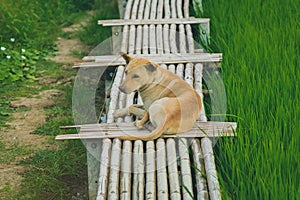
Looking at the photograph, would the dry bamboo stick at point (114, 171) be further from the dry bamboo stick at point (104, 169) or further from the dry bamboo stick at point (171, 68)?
the dry bamboo stick at point (171, 68)

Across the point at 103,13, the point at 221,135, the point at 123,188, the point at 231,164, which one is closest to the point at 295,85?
the point at 221,135

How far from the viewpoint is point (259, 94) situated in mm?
3467

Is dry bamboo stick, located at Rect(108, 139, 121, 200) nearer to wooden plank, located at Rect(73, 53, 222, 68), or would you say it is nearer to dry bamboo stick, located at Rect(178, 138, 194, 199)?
dry bamboo stick, located at Rect(178, 138, 194, 199)

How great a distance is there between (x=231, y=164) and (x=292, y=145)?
29 cm

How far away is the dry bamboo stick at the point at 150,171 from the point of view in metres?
2.74

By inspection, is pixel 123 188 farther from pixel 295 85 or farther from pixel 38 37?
pixel 38 37

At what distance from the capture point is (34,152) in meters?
4.02

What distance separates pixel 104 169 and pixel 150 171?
0.21 meters

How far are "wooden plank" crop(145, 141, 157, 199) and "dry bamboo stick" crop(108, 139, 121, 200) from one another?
0.45ft

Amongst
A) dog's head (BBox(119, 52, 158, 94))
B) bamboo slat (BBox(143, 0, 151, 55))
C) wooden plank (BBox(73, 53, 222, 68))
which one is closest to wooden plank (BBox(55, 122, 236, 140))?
dog's head (BBox(119, 52, 158, 94))

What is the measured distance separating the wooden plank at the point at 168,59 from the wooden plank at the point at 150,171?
1.17 meters

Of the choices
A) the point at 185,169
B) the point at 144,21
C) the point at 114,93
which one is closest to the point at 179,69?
the point at 114,93

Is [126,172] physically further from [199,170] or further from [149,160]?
[199,170]

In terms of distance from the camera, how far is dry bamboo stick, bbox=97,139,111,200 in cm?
273
